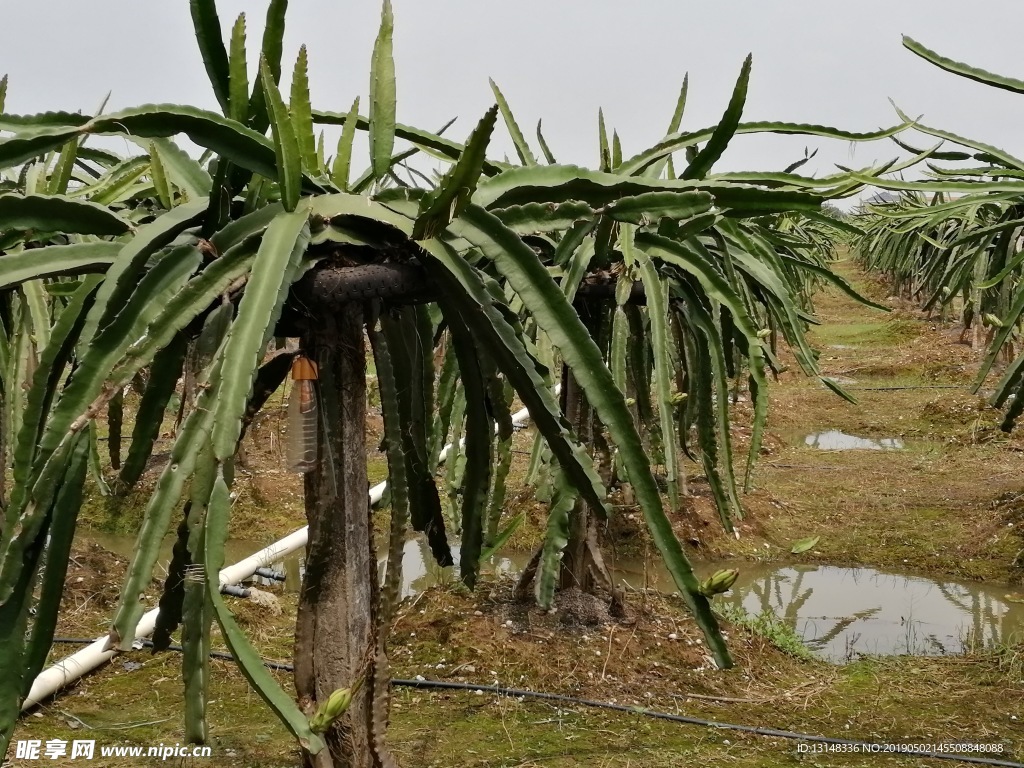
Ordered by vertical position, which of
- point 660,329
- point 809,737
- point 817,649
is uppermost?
point 660,329

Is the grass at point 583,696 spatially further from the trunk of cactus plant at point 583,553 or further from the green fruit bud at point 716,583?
the green fruit bud at point 716,583

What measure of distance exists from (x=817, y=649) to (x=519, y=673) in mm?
1594

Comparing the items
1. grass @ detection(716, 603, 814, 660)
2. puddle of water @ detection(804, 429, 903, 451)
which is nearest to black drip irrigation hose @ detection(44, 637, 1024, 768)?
grass @ detection(716, 603, 814, 660)

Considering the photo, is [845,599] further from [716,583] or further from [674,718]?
[716,583]

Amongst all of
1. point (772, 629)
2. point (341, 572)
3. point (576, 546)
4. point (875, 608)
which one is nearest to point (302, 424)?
point (341, 572)

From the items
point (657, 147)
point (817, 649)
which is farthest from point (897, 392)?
point (657, 147)

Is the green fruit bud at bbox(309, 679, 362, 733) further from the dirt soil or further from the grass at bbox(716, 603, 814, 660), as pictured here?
the grass at bbox(716, 603, 814, 660)

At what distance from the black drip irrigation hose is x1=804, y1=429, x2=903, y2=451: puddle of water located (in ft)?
17.9

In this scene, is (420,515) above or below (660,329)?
below

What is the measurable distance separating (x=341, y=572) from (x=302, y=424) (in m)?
0.30

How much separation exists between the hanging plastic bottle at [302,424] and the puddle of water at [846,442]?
692 centimetres

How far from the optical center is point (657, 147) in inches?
106

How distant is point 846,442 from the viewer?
841 centimetres

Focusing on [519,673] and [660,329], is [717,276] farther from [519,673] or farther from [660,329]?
[519,673]
